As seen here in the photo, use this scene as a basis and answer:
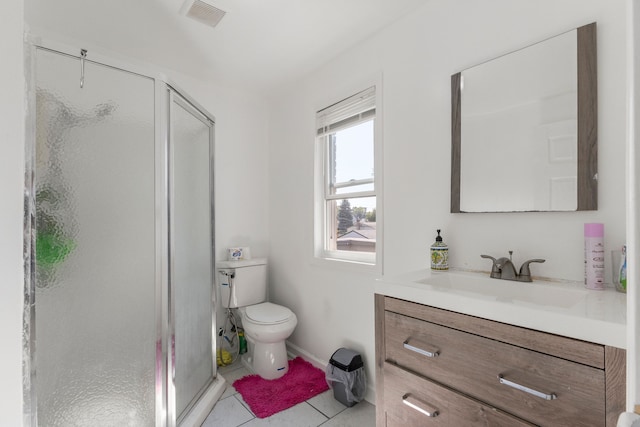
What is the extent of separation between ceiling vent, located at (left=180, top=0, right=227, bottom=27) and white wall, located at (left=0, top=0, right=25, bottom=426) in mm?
1337

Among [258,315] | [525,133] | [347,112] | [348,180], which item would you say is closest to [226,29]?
[347,112]

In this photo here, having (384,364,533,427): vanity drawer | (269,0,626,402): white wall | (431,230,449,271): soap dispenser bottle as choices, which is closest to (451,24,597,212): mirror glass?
(269,0,626,402): white wall

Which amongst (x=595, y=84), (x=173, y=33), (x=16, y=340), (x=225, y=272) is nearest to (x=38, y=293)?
(x=16, y=340)

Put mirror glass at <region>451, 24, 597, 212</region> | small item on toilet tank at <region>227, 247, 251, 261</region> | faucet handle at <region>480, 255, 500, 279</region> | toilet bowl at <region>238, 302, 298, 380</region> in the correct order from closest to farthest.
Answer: mirror glass at <region>451, 24, 597, 212</region>, faucet handle at <region>480, 255, 500, 279</region>, toilet bowl at <region>238, 302, 298, 380</region>, small item on toilet tank at <region>227, 247, 251, 261</region>

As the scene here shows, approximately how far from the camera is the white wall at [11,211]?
524mm

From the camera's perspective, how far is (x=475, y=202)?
1462mm

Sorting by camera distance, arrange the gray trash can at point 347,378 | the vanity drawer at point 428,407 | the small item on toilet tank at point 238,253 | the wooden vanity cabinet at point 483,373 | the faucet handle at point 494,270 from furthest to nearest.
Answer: the small item on toilet tank at point 238,253, the gray trash can at point 347,378, the faucet handle at point 494,270, the vanity drawer at point 428,407, the wooden vanity cabinet at point 483,373

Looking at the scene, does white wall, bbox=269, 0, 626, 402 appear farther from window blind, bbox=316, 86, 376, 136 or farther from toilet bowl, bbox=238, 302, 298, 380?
toilet bowl, bbox=238, 302, 298, 380

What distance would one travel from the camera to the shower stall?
3.86 ft

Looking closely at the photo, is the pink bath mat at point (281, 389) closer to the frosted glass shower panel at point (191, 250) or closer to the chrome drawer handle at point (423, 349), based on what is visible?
the frosted glass shower panel at point (191, 250)

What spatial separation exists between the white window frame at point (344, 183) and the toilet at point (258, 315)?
55 centimetres

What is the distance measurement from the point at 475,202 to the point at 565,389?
33.5 inches

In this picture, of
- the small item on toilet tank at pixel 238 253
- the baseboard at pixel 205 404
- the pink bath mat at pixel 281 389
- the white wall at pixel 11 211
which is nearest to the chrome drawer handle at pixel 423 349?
the white wall at pixel 11 211

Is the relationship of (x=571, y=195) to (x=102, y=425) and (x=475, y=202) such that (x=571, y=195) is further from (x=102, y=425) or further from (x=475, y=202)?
(x=102, y=425)
